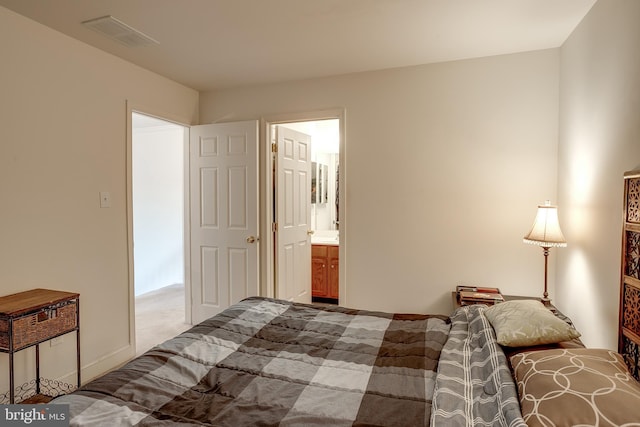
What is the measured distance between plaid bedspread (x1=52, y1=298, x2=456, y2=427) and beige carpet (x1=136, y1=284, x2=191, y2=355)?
2001 millimetres

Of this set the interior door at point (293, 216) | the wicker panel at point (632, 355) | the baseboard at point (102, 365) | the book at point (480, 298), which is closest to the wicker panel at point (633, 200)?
the wicker panel at point (632, 355)

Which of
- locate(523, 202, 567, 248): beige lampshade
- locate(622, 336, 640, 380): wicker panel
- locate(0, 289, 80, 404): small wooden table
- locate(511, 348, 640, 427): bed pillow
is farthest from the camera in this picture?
locate(523, 202, 567, 248): beige lampshade

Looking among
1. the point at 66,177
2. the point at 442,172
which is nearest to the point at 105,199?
the point at 66,177

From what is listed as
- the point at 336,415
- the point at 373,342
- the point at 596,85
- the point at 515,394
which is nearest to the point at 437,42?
the point at 596,85

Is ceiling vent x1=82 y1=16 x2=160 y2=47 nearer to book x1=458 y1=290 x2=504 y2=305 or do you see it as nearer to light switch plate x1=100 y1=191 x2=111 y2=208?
light switch plate x1=100 y1=191 x2=111 y2=208

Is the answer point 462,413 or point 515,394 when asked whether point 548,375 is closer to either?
point 515,394

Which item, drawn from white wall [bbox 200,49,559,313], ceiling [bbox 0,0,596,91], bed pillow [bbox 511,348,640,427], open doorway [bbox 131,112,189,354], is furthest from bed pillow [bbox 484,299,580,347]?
open doorway [bbox 131,112,189,354]

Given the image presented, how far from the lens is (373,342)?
1.67 metres

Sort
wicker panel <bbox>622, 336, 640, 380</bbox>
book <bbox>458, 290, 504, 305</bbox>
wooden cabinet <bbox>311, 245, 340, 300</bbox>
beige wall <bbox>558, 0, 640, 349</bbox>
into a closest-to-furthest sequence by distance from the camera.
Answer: wicker panel <bbox>622, 336, 640, 380</bbox> → beige wall <bbox>558, 0, 640, 349</bbox> → book <bbox>458, 290, 504, 305</bbox> → wooden cabinet <bbox>311, 245, 340, 300</bbox>

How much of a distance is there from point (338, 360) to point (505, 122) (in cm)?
232

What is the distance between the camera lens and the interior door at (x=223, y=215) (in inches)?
137

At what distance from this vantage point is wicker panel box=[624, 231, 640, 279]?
1.45 metres

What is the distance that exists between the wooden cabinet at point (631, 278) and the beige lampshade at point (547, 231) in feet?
2.24

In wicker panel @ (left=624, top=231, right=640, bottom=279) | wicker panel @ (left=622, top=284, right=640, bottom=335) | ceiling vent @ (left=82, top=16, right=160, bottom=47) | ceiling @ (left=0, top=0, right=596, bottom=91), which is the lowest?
wicker panel @ (left=622, top=284, right=640, bottom=335)
